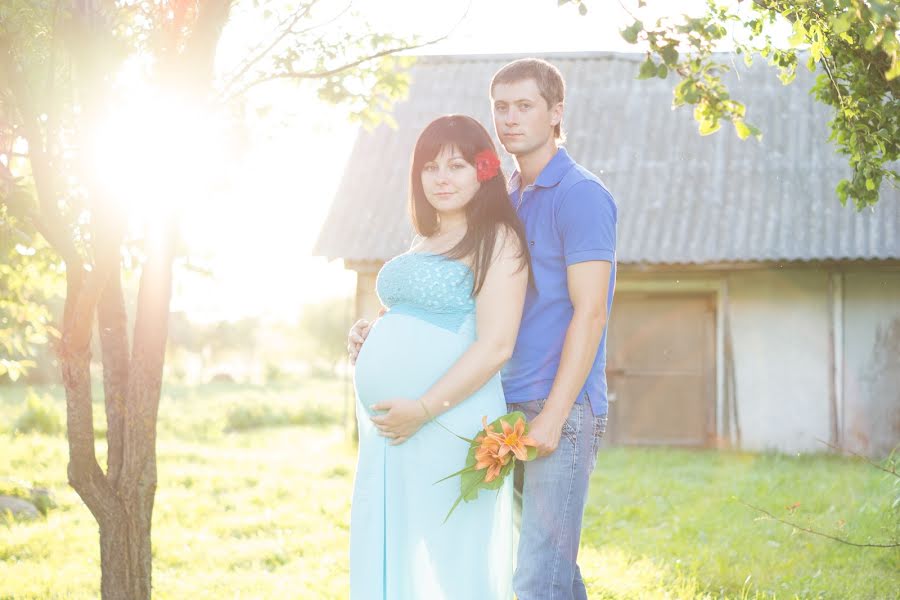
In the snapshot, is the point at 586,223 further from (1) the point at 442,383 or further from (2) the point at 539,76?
(1) the point at 442,383

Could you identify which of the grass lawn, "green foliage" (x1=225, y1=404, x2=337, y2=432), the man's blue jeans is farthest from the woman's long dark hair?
"green foliage" (x1=225, y1=404, x2=337, y2=432)

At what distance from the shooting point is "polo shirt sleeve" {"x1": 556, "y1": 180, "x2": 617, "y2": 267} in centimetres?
284

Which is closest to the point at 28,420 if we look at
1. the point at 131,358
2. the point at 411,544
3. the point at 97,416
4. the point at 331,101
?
the point at 97,416

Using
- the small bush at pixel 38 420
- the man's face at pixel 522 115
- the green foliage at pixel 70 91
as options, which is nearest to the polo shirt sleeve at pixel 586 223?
the man's face at pixel 522 115

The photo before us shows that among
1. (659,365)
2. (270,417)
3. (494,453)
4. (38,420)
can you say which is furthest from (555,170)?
(270,417)

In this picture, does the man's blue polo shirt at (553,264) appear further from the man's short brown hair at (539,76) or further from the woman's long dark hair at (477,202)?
the man's short brown hair at (539,76)

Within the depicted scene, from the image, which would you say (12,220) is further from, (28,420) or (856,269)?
(28,420)

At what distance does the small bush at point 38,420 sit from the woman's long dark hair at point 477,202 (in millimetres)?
12066

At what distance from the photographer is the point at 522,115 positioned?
304 centimetres

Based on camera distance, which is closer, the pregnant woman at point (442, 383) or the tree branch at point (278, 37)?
the pregnant woman at point (442, 383)

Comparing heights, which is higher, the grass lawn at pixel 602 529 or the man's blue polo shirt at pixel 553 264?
the man's blue polo shirt at pixel 553 264

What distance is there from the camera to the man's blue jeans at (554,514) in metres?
2.85

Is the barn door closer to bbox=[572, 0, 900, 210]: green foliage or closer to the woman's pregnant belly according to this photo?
bbox=[572, 0, 900, 210]: green foliage

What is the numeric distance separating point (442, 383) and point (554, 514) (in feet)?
1.60
